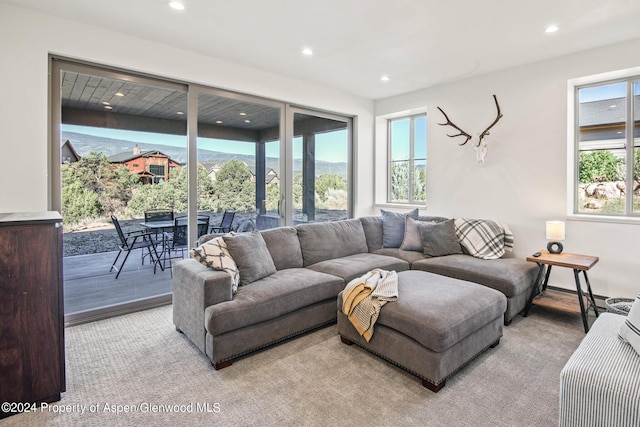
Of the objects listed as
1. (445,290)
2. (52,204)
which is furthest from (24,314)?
(445,290)

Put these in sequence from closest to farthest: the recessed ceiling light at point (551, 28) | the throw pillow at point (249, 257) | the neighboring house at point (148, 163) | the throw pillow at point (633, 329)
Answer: the throw pillow at point (633, 329)
the throw pillow at point (249, 257)
the recessed ceiling light at point (551, 28)
the neighboring house at point (148, 163)

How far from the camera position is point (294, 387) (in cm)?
214

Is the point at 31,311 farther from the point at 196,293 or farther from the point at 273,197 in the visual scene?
the point at 273,197

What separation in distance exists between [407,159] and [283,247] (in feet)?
10.1

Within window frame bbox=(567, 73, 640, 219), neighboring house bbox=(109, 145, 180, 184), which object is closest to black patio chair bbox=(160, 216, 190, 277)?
neighboring house bbox=(109, 145, 180, 184)

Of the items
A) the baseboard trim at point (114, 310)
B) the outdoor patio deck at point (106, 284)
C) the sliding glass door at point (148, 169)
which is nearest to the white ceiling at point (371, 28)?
the sliding glass door at point (148, 169)

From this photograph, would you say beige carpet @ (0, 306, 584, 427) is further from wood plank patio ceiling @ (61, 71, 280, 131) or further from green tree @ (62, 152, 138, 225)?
wood plank patio ceiling @ (61, 71, 280, 131)

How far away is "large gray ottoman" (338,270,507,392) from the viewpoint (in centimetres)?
209

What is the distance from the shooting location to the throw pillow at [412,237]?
4.22 m

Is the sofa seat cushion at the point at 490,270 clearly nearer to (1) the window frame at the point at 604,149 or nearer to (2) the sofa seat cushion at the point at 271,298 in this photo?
(1) the window frame at the point at 604,149

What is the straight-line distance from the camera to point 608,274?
3.53 meters

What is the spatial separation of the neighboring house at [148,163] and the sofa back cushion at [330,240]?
1.56 meters

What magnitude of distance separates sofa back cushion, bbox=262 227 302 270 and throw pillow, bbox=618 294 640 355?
8.23ft

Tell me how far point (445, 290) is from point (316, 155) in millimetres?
3186
